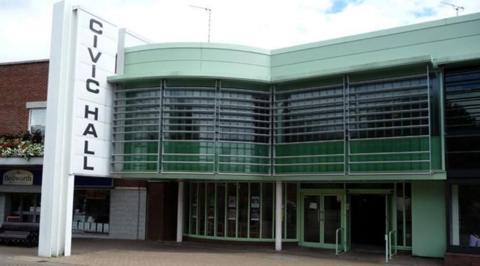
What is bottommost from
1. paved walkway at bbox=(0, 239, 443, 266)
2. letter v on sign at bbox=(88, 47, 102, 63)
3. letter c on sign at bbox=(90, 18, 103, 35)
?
paved walkway at bbox=(0, 239, 443, 266)

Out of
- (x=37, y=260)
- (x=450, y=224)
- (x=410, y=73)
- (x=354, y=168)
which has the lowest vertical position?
(x=37, y=260)

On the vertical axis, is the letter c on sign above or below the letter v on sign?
above

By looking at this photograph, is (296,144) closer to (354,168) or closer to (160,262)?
(354,168)

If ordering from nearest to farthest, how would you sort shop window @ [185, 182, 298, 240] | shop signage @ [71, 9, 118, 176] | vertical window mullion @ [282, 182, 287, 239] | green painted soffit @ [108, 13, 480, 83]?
green painted soffit @ [108, 13, 480, 83]
shop signage @ [71, 9, 118, 176]
vertical window mullion @ [282, 182, 287, 239]
shop window @ [185, 182, 298, 240]

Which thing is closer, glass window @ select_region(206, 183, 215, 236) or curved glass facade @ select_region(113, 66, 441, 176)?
curved glass facade @ select_region(113, 66, 441, 176)

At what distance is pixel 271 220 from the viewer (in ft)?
64.3

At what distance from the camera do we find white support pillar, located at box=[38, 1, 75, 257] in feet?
53.5

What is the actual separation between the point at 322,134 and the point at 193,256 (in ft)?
17.4

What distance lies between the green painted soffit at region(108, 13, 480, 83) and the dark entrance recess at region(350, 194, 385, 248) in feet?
15.5

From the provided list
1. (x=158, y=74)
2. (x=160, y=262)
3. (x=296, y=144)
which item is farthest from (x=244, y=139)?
A: (x=160, y=262)

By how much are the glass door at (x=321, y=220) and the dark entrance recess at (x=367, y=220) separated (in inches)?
24.7

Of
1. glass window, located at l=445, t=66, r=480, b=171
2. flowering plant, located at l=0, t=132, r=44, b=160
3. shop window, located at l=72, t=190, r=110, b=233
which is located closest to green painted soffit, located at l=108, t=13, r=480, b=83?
glass window, located at l=445, t=66, r=480, b=171

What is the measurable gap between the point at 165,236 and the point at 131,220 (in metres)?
1.71

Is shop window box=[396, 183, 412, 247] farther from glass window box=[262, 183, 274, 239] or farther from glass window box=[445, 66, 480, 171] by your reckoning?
glass window box=[262, 183, 274, 239]
